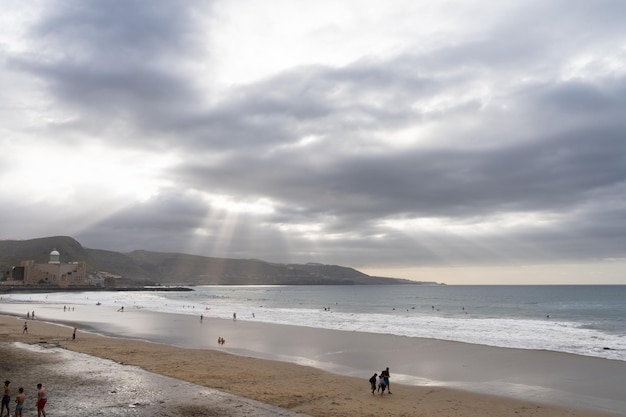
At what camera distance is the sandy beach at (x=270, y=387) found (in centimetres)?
1848

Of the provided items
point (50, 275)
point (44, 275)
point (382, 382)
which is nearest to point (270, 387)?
point (382, 382)

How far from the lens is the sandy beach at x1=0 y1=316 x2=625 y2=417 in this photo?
60.6 feet

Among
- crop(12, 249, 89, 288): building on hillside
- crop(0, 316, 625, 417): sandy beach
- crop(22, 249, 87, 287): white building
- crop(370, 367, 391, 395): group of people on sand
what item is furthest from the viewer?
crop(22, 249, 87, 287): white building

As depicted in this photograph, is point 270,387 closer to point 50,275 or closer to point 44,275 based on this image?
point 50,275

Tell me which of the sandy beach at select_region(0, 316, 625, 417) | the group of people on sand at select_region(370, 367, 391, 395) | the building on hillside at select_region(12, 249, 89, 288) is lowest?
the building on hillside at select_region(12, 249, 89, 288)

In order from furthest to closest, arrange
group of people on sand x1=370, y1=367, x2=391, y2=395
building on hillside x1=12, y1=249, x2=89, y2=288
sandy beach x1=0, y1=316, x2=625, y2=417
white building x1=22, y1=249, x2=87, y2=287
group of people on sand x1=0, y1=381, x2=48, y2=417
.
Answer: white building x1=22, y1=249, x2=87, y2=287
building on hillside x1=12, y1=249, x2=89, y2=288
group of people on sand x1=370, y1=367, x2=391, y2=395
sandy beach x1=0, y1=316, x2=625, y2=417
group of people on sand x1=0, y1=381, x2=48, y2=417

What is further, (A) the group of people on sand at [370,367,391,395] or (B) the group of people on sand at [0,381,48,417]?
(A) the group of people on sand at [370,367,391,395]

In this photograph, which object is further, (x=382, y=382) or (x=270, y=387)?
(x=270, y=387)

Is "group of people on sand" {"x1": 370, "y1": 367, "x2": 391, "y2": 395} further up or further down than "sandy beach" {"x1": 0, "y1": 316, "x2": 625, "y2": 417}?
further up

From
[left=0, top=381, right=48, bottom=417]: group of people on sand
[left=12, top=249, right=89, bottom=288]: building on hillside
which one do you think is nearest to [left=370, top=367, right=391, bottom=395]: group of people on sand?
[left=0, top=381, right=48, bottom=417]: group of people on sand

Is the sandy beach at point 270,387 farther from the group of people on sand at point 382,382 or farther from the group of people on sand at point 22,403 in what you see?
the group of people on sand at point 22,403

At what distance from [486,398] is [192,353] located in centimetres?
1883

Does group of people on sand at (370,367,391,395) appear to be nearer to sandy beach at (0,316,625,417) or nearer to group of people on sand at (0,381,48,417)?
sandy beach at (0,316,625,417)

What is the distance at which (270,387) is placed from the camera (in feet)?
71.2
